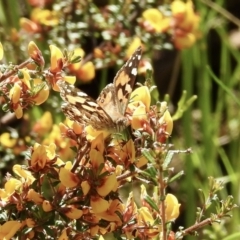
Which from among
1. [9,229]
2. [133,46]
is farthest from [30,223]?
[133,46]

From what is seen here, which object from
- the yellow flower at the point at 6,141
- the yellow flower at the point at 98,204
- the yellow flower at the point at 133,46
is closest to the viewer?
the yellow flower at the point at 98,204

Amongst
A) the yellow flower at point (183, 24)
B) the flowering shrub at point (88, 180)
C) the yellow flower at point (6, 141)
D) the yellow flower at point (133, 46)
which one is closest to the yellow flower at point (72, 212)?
the flowering shrub at point (88, 180)

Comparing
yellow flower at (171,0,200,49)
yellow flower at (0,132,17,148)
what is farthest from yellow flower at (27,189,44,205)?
yellow flower at (171,0,200,49)

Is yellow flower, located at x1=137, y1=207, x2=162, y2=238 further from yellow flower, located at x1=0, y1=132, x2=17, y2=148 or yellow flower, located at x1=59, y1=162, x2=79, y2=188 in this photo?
yellow flower, located at x1=0, y1=132, x2=17, y2=148

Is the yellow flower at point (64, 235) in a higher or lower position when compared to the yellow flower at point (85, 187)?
lower

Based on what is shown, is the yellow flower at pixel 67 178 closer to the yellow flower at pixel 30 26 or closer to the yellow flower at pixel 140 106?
the yellow flower at pixel 140 106

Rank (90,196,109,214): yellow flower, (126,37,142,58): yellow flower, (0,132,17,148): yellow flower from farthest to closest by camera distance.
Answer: (126,37,142,58): yellow flower < (0,132,17,148): yellow flower < (90,196,109,214): yellow flower

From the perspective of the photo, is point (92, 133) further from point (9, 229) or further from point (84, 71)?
point (84, 71)
